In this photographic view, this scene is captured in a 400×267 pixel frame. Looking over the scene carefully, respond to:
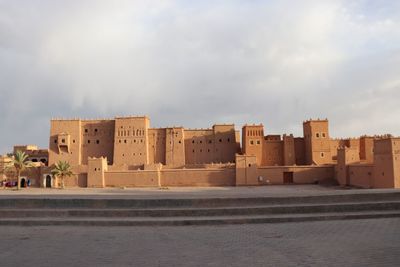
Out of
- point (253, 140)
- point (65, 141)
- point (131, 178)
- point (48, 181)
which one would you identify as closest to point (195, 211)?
point (131, 178)

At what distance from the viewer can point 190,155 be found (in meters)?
46.1

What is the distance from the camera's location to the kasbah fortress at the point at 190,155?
123 ft

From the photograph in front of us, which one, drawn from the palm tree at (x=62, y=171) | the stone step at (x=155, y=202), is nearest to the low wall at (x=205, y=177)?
the palm tree at (x=62, y=171)

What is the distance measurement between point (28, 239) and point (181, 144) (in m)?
38.0

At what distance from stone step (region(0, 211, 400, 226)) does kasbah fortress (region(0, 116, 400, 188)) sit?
78.3 feet

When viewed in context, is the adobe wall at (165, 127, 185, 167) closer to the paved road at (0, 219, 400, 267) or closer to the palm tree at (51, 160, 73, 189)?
the palm tree at (51, 160, 73, 189)

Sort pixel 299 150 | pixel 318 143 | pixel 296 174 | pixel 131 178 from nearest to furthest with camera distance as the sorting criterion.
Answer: pixel 296 174
pixel 131 178
pixel 318 143
pixel 299 150

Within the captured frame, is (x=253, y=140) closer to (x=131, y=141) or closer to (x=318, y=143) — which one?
(x=318, y=143)

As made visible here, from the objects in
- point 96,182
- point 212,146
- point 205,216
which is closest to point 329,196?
point 205,216

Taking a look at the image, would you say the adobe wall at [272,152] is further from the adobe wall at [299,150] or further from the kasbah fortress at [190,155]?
the adobe wall at [299,150]

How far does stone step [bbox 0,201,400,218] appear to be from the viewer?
9008 millimetres

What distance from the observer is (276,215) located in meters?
8.94

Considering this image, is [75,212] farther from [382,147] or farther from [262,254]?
[382,147]

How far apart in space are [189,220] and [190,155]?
37.6 metres
